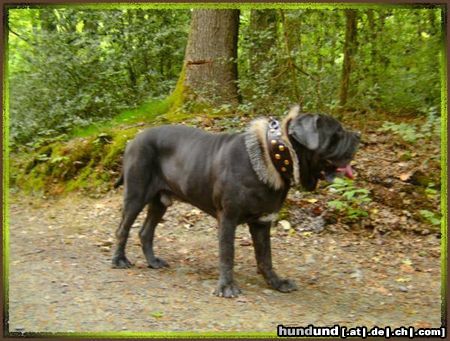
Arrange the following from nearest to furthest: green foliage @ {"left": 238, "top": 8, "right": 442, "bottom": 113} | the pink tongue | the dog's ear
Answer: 1. the dog's ear
2. the pink tongue
3. green foliage @ {"left": 238, "top": 8, "right": 442, "bottom": 113}

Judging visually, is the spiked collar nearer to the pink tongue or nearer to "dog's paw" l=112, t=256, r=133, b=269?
the pink tongue

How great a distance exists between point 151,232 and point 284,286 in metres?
1.64

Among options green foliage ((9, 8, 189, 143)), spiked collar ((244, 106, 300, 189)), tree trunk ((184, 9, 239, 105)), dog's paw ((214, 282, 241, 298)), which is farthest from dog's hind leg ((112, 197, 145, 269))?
green foliage ((9, 8, 189, 143))

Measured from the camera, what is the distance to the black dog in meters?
4.75

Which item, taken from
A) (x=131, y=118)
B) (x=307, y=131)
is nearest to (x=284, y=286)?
(x=307, y=131)

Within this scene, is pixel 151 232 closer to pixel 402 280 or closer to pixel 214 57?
pixel 402 280

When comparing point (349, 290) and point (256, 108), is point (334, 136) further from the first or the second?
point (256, 108)

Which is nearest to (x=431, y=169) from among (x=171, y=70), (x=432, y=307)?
(x=432, y=307)

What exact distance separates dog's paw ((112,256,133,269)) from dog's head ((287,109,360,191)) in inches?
86.1

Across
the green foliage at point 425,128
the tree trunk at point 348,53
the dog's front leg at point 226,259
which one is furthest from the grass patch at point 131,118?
the dog's front leg at point 226,259

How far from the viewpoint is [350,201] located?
6.93 metres

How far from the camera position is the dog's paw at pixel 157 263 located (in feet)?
19.0

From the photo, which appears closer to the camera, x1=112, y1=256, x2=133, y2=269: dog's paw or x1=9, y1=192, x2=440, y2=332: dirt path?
x1=9, y1=192, x2=440, y2=332: dirt path

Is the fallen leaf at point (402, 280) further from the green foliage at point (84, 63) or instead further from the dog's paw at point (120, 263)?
the green foliage at point (84, 63)
